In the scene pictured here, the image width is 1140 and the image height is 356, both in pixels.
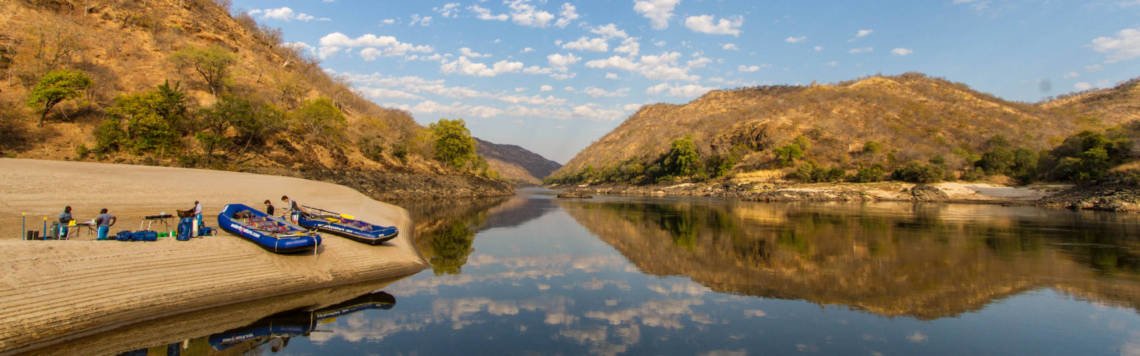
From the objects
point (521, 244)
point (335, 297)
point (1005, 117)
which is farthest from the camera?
point (1005, 117)

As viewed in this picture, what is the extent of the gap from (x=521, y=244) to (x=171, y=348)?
2179cm

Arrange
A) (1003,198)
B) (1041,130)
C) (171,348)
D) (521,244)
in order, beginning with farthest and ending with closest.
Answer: (1041,130) < (1003,198) < (521,244) < (171,348)

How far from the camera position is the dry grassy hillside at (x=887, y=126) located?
107m

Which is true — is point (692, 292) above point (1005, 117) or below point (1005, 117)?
below

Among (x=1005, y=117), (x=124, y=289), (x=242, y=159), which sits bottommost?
(x=124, y=289)

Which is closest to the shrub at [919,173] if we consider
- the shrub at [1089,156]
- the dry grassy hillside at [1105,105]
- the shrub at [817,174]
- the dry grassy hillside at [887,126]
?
the dry grassy hillside at [887,126]

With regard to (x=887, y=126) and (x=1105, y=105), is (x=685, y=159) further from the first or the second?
(x=1105, y=105)

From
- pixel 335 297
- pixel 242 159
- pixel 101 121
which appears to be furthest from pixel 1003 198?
pixel 101 121

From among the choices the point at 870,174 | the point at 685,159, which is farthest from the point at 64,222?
the point at 685,159

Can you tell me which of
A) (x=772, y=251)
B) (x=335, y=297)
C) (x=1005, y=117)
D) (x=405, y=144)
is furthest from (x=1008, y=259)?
(x=1005, y=117)

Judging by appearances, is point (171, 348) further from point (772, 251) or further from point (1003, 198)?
point (1003, 198)

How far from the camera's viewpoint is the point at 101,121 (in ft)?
161

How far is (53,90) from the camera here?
44094mm

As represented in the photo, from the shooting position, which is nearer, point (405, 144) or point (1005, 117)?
point (405, 144)
